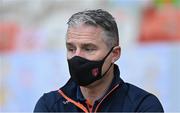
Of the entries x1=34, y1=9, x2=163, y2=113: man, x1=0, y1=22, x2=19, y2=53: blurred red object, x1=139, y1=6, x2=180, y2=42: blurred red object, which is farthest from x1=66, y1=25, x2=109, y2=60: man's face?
x1=0, y1=22, x2=19, y2=53: blurred red object

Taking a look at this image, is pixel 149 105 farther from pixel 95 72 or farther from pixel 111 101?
pixel 95 72

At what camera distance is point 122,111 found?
134 inches

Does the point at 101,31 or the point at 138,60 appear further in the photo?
the point at 138,60

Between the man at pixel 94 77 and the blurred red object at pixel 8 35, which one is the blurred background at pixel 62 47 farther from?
the man at pixel 94 77

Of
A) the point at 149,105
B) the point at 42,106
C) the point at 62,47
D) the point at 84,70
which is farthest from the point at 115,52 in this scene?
the point at 62,47

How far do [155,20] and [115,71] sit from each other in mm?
4093

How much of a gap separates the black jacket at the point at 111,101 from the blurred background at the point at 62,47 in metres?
3.80

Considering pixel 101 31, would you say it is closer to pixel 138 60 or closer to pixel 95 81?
pixel 95 81

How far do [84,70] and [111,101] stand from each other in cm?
22

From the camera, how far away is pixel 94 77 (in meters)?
3.50

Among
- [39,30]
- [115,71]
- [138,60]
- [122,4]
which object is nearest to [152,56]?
[138,60]

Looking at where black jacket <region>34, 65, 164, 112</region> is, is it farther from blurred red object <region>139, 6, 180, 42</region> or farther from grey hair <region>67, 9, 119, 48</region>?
blurred red object <region>139, 6, 180, 42</region>

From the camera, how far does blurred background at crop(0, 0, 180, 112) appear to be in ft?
24.7

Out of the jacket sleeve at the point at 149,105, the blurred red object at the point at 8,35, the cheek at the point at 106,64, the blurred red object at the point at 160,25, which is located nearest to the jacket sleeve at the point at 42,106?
the cheek at the point at 106,64
